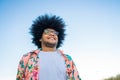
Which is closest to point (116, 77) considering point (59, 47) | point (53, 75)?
point (59, 47)

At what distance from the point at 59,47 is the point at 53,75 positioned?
5.28ft

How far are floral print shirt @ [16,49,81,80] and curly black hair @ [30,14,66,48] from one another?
94 centimetres

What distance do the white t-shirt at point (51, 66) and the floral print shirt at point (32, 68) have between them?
0.10 metres

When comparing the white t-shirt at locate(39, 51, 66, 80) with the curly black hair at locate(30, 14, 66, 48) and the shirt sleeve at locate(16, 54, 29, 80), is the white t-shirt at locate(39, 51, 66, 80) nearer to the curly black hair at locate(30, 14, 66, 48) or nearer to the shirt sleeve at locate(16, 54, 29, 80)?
the shirt sleeve at locate(16, 54, 29, 80)

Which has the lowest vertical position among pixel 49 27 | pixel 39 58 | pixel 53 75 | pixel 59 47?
pixel 53 75

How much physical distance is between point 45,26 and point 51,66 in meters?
1.58

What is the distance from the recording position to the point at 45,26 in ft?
22.5

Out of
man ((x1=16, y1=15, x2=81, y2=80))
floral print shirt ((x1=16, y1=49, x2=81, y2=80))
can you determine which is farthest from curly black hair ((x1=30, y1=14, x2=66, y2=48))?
floral print shirt ((x1=16, y1=49, x2=81, y2=80))

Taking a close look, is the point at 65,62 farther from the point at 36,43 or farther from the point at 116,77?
the point at 116,77

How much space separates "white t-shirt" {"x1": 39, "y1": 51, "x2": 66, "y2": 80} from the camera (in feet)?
18.0

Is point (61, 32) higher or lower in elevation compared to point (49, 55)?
higher

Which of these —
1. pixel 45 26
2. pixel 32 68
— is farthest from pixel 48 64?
pixel 45 26

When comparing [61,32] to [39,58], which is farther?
[61,32]

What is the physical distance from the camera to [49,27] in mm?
6754
